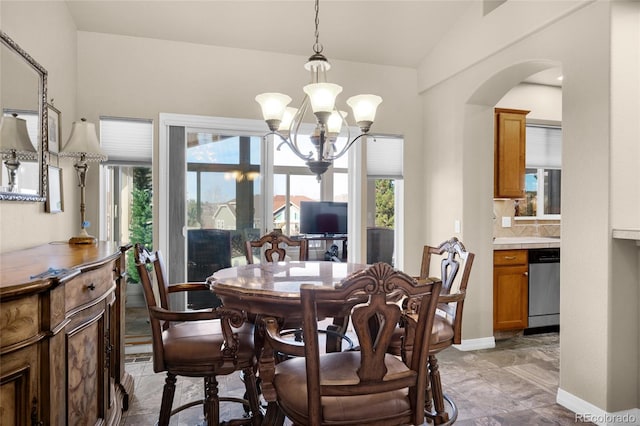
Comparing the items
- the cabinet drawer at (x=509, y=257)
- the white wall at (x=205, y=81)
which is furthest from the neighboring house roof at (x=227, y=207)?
the cabinet drawer at (x=509, y=257)

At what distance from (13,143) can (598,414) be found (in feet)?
12.1

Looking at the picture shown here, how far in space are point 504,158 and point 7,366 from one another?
171 inches

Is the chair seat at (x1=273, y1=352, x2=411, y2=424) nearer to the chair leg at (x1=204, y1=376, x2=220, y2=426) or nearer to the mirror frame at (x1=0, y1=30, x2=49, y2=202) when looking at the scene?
the chair leg at (x1=204, y1=376, x2=220, y2=426)

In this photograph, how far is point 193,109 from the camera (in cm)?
369

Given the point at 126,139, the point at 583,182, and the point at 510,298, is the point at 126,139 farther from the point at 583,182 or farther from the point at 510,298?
the point at 510,298

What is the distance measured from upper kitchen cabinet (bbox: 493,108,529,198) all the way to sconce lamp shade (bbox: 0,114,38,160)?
13.4 feet

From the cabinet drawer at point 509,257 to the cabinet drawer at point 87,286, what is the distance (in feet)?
11.3

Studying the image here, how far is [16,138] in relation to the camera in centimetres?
205

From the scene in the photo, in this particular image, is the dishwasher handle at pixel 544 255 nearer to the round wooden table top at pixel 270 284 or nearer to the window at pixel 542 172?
the window at pixel 542 172

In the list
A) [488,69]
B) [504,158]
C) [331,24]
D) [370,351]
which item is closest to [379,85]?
[331,24]

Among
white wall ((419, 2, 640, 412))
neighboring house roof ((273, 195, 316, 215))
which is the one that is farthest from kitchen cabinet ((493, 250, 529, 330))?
neighboring house roof ((273, 195, 316, 215))

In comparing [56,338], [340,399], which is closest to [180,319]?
[56,338]

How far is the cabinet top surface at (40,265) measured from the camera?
1.17 meters

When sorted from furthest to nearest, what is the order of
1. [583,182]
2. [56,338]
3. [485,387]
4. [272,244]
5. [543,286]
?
[543,286] < [272,244] < [485,387] < [583,182] < [56,338]
